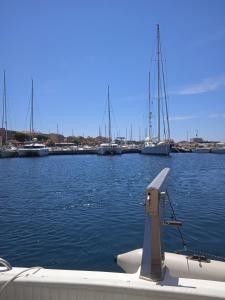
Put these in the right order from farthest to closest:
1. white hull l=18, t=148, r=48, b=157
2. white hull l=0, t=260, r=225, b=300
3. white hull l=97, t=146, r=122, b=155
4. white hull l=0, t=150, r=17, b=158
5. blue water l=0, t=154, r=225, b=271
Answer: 1. white hull l=97, t=146, r=122, b=155
2. white hull l=18, t=148, r=48, b=157
3. white hull l=0, t=150, r=17, b=158
4. blue water l=0, t=154, r=225, b=271
5. white hull l=0, t=260, r=225, b=300

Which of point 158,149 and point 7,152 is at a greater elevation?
point 158,149

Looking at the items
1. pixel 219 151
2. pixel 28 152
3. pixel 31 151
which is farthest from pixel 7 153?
pixel 219 151

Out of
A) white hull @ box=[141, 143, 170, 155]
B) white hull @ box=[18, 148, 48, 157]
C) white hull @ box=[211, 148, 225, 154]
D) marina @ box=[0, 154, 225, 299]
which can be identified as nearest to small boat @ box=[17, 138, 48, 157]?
white hull @ box=[18, 148, 48, 157]

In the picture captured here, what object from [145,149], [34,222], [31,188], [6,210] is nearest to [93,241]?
[34,222]

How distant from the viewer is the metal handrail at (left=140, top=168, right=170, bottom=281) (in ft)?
13.2

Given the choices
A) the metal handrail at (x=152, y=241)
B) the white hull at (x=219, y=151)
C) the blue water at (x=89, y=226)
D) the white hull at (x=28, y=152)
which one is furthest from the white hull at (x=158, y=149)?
the metal handrail at (x=152, y=241)

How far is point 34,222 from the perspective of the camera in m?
16.5

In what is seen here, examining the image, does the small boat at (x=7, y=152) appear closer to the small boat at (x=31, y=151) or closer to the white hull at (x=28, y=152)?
the small boat at (x=31, y=151)

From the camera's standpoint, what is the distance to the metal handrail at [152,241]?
4.02 meters

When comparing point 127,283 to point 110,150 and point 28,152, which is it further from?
point 110,150

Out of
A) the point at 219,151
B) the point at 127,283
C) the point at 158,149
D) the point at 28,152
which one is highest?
the point at 158,149

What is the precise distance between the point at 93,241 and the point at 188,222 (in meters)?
4.94

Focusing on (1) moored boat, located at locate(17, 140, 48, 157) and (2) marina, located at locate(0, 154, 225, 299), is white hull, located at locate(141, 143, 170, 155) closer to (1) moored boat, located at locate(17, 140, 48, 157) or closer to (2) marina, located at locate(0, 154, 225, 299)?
(1) moored boat, located at locate(17, 140, 48, 157)

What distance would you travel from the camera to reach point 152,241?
4.21 m
